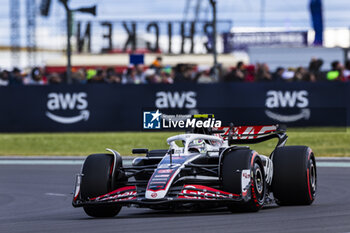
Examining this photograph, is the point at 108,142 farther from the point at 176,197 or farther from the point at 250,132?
the point at 176,197

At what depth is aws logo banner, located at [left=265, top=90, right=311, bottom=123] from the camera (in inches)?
907

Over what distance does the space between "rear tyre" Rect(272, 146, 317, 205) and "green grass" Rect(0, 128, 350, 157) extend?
957cm

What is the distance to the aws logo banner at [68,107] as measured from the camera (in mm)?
23938

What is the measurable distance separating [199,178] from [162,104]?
577 inches

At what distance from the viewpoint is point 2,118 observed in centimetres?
2434

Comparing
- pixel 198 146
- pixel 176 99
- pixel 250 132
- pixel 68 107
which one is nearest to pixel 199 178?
pixel 198 146

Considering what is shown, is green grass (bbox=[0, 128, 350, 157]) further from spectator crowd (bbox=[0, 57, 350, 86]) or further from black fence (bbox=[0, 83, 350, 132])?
spectator crowd (bbox=[0, 57, 350, 86])

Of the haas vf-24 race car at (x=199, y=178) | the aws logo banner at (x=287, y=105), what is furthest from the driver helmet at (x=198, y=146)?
the aws logo banner at (x=287, y=105)

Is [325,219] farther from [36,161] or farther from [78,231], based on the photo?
[36,161]

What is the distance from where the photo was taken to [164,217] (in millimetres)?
8961

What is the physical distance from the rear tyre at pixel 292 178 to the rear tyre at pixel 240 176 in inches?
27.0

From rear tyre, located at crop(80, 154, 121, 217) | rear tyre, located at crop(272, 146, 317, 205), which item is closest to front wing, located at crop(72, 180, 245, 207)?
rear tyre, located at crop(80, 154, 121, 217)

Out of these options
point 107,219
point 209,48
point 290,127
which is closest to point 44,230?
point 107,219

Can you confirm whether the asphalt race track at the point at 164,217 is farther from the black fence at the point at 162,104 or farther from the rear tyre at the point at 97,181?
the black fence at the point at 162,104
